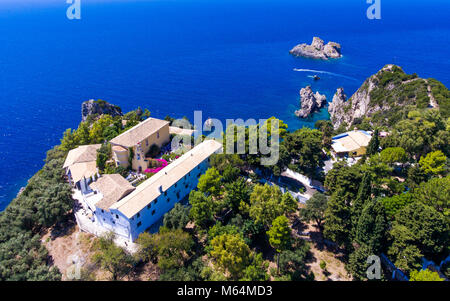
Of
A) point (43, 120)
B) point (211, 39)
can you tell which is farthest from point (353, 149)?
point (211, 39)

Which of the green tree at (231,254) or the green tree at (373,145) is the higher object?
the green tree at (373,145)

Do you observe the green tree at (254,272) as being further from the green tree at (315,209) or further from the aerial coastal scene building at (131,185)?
the aerial coastal scene building at (131,185)

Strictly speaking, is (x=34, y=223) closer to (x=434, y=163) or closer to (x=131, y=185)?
(x=131, y=185)

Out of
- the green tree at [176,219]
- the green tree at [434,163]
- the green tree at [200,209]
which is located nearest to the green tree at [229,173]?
the green tree at [200,209]

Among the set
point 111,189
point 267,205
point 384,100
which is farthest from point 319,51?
point 111,189

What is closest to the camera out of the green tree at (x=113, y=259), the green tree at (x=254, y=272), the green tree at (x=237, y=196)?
the green tree at (x=254, y=272)
